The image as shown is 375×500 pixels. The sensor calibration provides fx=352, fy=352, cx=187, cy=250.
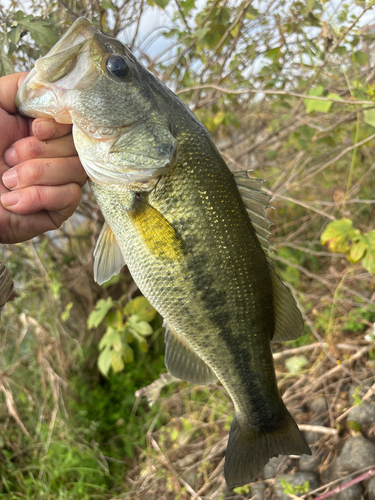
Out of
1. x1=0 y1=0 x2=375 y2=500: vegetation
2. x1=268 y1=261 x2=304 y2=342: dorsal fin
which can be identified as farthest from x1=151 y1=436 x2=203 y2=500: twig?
x1=268 y1=261 x2=304 y2=342: dorsal fin

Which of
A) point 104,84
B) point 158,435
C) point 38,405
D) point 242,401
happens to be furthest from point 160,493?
point 104,84

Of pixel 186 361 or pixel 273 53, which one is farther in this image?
pixel 273 53

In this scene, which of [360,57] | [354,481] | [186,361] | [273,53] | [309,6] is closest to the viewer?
[186,361]

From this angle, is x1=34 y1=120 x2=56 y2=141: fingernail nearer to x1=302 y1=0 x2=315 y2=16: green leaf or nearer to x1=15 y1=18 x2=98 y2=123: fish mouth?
x1=15 y1=18 x2=98 y2=123: fish mouth

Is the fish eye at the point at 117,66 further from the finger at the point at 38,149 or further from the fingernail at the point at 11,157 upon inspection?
the fingernail at the point at 11,157

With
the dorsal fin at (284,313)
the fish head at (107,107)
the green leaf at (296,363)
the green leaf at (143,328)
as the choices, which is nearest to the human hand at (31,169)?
the fish head at (107,107)

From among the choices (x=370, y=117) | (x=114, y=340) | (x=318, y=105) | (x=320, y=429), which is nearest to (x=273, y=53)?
(x=318, y=105)

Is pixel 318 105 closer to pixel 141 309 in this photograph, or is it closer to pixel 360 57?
pixel 360 57

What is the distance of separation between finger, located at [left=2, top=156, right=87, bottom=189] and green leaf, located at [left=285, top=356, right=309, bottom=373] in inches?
87.3

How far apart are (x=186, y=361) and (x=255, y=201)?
0.67 meters

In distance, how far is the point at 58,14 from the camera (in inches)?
85.5

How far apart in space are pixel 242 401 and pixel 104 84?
3.98 ft

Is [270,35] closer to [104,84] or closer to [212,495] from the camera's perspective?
[104,84]

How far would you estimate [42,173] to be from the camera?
1.18 meters
